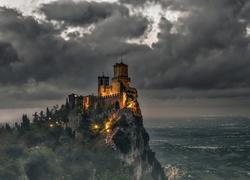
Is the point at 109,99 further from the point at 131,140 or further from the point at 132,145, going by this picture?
the point at 132,145

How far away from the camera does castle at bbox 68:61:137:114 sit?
126 m

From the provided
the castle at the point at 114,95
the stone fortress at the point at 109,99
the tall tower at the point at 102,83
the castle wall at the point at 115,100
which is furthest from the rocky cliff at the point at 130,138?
the tall tower at the point at 102,83

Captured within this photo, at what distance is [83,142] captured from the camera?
11638 cm

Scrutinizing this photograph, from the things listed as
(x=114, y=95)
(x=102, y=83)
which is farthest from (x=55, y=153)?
(x=102, y=83)

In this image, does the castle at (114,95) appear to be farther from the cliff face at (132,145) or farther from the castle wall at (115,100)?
the cliff face at (132,145)

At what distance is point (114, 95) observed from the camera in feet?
420

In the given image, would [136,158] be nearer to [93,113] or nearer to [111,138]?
[111,138]

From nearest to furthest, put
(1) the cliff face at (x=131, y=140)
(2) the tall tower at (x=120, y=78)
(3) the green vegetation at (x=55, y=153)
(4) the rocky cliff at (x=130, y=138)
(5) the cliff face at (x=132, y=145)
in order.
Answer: (3) the green vegetation at (x=55, y=153), (4) the rocky cliff at (x=130, y=138), (1) the cliff face at (x=131, y=140), (5) the cliff face at (x=132, y=145), (2) the tall tower at (x=120, y=78)

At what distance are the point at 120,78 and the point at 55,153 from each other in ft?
120

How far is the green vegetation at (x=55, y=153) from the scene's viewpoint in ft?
287

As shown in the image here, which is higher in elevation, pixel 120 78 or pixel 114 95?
pixel 120 78

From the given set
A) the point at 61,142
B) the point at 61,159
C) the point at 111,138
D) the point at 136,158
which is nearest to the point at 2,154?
the point at 61,159

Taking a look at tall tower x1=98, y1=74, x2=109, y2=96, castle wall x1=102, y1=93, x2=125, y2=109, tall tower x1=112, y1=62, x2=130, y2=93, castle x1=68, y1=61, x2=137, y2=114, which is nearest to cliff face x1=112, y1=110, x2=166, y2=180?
castle wall x1=102, y1=93, x2=125, y2=109

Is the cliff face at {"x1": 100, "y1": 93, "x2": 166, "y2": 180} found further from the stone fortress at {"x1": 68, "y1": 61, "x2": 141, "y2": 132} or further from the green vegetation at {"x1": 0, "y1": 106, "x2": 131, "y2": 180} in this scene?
the green vegetation at {"x1": 0, "y1": 106, "x2": 131, "y2": 180}
